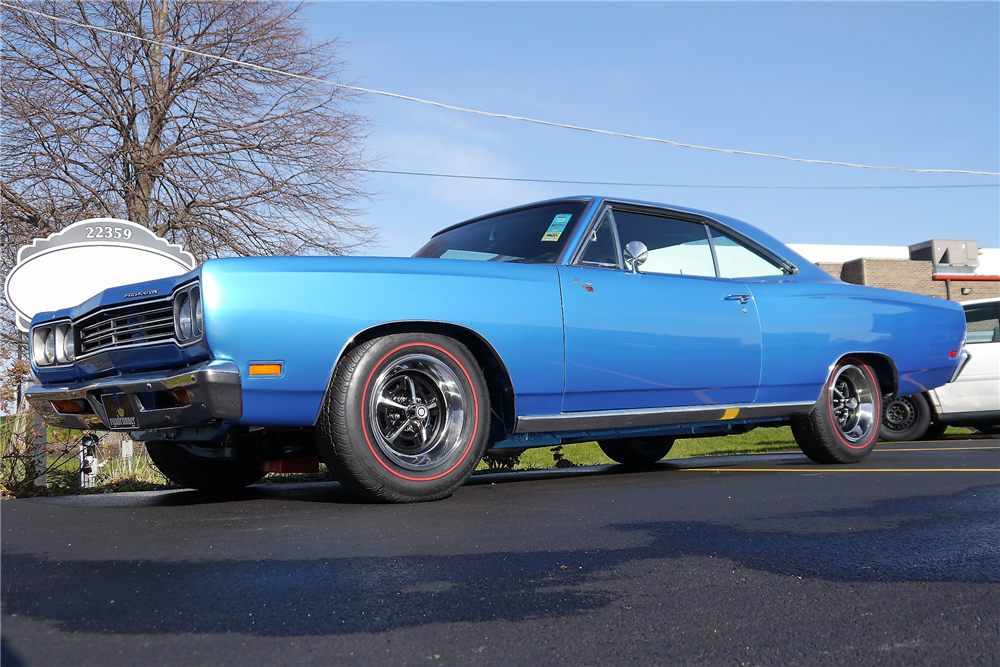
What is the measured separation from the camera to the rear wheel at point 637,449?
21.8 ft

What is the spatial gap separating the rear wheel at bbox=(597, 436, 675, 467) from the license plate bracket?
12.2 ft

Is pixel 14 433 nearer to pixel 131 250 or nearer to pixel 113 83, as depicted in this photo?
pixel 131 250

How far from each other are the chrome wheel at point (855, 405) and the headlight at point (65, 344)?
4.68m

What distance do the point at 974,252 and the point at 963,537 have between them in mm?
24852

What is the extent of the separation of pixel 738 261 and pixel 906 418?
5709 mm

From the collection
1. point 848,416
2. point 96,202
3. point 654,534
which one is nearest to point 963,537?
point 654,534

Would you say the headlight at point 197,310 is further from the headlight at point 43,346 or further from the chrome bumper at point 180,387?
the headlight at point 43,346

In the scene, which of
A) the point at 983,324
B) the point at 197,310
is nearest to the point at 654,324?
the point at 197,310

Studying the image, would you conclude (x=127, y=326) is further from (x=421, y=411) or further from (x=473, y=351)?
(x=473, y=351)

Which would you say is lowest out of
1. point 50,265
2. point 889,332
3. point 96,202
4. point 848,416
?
point 848,416

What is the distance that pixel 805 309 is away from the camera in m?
5.58

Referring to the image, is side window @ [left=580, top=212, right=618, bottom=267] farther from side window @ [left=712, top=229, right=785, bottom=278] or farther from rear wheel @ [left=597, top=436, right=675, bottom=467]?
rear wheel @ [left=597, top=436, right=675, bottom=467]

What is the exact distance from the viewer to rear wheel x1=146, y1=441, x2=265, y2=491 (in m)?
4.68

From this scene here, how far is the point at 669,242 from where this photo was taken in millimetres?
5363
